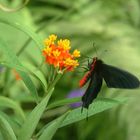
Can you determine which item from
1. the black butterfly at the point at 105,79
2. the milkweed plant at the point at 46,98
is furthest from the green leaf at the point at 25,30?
the black butterfly at the point at 105,79

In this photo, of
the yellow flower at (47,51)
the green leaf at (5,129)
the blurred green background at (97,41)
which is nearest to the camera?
the green leaf at (5,129)

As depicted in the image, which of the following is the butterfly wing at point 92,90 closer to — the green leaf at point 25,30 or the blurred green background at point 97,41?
the green leaf at point 25,30

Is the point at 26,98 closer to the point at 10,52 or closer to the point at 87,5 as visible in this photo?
the point at 10,52

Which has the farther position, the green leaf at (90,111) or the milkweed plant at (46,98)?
the green leaf at (90,111)

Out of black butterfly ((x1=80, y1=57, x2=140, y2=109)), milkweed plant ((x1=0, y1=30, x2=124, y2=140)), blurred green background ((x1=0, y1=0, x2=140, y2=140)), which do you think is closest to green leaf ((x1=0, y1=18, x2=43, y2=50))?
milkweed plant ((x1=0, y1=30, x2=124, y2=140))

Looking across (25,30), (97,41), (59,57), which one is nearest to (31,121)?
(59,57)
